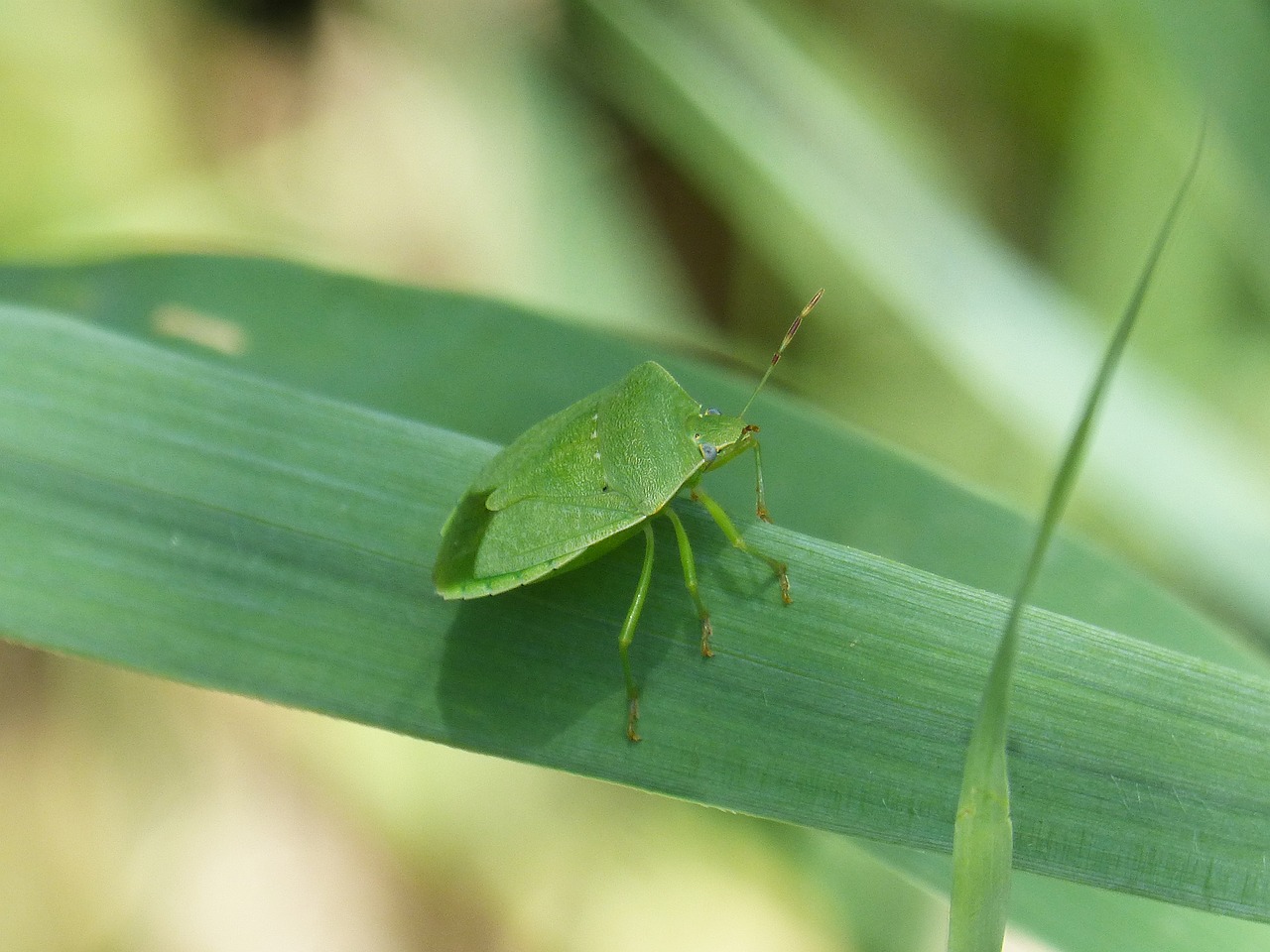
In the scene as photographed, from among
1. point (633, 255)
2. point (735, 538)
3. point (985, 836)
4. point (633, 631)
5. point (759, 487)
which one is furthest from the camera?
point (633, 255)

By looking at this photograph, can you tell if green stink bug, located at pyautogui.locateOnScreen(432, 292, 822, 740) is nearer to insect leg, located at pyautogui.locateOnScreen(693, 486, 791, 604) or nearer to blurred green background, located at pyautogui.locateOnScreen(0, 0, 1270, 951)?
insect leg, located at pyautogui.locateOnScreen(693, 486, 791, 604)

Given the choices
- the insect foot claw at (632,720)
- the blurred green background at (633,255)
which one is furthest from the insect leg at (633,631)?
the blurred green background at (633,255)

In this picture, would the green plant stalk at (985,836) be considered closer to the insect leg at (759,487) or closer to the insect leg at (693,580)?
the insect leg at (693,580)

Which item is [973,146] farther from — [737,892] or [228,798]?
[228,798]

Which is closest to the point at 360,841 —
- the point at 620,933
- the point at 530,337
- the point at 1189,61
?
the point at 620,933

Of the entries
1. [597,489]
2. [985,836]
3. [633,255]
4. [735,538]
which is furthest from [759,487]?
[633,255]

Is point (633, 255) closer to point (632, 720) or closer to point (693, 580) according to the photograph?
point (693, 580)
